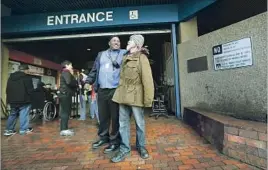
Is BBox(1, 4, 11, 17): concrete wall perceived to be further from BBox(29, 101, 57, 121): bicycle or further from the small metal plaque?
the small metal plaque

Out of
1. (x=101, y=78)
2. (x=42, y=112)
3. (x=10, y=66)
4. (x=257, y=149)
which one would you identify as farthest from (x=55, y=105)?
(x=257, y=149)

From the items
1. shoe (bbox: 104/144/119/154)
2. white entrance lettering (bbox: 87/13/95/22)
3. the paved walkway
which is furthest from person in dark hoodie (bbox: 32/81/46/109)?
shoe (bbox: 104/144/119/154)

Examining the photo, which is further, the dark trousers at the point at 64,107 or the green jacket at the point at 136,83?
the dark trousers at the point at 64,107

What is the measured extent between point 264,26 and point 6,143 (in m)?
4.62

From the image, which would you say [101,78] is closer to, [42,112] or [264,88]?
[264,88]

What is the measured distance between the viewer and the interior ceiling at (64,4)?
18.4ft

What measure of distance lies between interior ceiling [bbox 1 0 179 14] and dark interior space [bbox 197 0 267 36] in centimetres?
123

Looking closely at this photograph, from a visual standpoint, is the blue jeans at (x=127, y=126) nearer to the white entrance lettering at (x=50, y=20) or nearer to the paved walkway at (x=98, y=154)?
the paved walkway at (x=98, y=154)

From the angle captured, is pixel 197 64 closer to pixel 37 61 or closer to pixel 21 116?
pixel 21 116

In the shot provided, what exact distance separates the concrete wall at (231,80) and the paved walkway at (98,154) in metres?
0.95

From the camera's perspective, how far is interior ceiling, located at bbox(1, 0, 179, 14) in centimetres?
562

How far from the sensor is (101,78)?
303 cm

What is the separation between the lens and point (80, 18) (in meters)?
5.99

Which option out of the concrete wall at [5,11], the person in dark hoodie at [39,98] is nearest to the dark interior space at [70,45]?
the concrete wall at [5,11]
